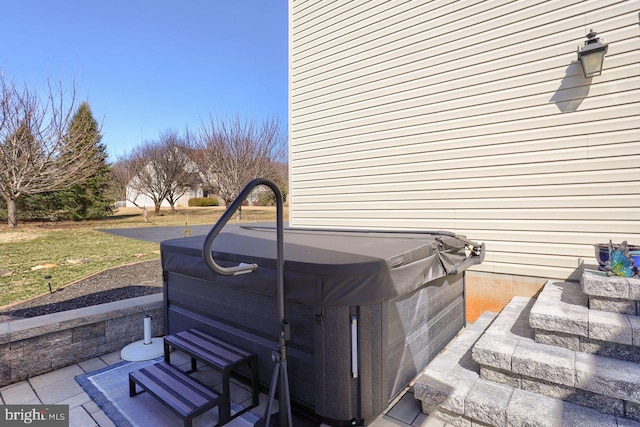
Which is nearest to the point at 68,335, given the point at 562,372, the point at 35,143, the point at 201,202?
the point at 562,372

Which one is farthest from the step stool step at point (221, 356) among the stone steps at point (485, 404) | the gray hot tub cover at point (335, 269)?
the stone steps at point (485, 404)

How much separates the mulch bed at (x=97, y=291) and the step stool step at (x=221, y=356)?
2.31 meters

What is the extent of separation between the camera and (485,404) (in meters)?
1.78

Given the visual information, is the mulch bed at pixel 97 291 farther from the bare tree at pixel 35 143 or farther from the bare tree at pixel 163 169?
the bare tree at pixel 163 169

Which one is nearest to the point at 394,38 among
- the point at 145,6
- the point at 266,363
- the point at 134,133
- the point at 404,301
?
the point at 404,301

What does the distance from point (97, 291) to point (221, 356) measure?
3433 millimetres

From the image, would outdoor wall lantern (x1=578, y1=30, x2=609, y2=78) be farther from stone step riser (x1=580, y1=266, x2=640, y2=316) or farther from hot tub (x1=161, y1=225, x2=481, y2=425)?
hot tub (x1=161, y1=225, x2=481, y2=425)

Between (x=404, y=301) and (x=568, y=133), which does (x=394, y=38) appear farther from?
(x=404, y=301)

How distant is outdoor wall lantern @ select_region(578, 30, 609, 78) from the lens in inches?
104

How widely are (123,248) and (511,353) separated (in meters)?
8.79

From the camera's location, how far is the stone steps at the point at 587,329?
1.89 m

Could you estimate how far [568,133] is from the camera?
297 cm

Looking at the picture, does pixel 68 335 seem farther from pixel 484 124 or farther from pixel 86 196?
pixel 86 196

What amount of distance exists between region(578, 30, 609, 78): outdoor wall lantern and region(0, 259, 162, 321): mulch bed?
5.55 meters
